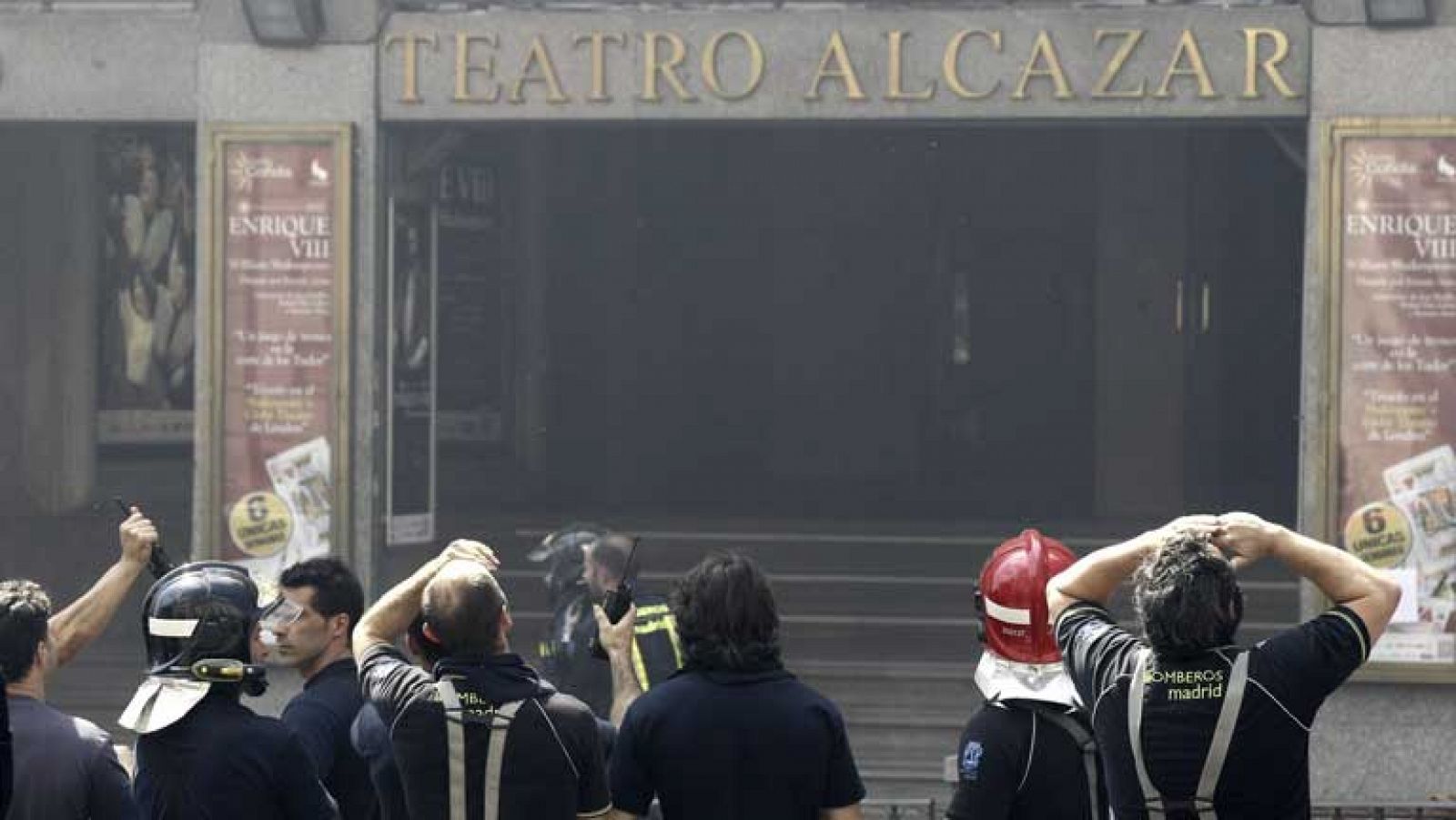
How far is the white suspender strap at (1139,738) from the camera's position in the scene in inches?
190

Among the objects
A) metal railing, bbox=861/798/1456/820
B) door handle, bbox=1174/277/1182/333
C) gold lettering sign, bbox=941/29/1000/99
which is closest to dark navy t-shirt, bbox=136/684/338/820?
metal railing, bbox=861/798/1456/820

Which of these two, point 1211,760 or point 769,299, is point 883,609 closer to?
point 769,299

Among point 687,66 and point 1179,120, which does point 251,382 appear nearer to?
point 687,66

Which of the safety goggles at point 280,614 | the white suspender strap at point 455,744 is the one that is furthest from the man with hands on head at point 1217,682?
the safety goggles at point 280,614

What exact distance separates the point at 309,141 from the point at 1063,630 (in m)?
8.58

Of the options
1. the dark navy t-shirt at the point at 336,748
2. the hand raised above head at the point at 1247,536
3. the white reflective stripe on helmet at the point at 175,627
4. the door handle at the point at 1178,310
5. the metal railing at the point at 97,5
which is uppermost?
the metal railing at the point at 97,5

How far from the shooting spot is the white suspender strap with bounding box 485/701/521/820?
17.6 feet

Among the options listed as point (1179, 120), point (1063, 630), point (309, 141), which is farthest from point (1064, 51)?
point (1063, 630)

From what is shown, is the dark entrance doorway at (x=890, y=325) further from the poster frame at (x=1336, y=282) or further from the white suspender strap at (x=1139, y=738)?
the white suspender strap at (x=1139, y=738)

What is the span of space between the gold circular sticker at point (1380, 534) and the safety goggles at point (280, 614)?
7152 millimetres

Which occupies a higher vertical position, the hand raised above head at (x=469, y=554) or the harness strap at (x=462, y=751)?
the hand raised above head at (x=469, y=554)

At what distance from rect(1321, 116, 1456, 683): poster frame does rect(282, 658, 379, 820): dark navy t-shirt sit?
719 cm

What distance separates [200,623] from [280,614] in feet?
3.34

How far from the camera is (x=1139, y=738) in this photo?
4.85m
